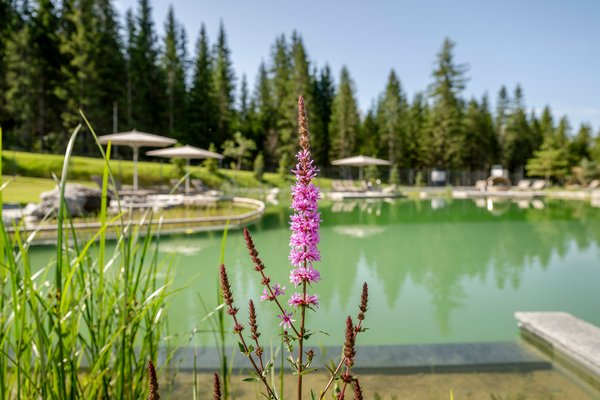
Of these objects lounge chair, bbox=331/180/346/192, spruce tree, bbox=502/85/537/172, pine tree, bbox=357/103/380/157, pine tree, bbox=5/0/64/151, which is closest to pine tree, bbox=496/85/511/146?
spruce tree, bbox=502/85/537/172

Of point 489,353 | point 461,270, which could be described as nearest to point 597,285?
point 461,270

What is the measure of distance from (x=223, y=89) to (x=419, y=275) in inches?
1483

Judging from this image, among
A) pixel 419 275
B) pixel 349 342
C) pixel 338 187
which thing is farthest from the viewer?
pixel 338 187

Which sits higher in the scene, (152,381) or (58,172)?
(58,172)

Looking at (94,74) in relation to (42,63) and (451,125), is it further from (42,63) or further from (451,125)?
(451,125)

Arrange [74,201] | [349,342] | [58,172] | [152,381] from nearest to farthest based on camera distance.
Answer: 1. [152,381]
2. [349,342]
3. [74,201]
4. [58,172]

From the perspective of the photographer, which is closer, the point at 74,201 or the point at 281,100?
the point at 74,201

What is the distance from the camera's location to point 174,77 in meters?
37.6

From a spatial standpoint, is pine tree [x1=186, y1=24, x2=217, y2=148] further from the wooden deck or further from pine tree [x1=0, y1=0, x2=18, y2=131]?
the wooden deck

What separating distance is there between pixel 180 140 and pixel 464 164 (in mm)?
31109

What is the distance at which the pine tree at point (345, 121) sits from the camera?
131 feet

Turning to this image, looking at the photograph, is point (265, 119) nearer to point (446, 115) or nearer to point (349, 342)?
point (446, 115)

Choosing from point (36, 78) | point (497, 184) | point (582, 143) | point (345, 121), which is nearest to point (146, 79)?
point (36, 78)

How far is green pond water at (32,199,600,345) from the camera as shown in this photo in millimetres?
4316
